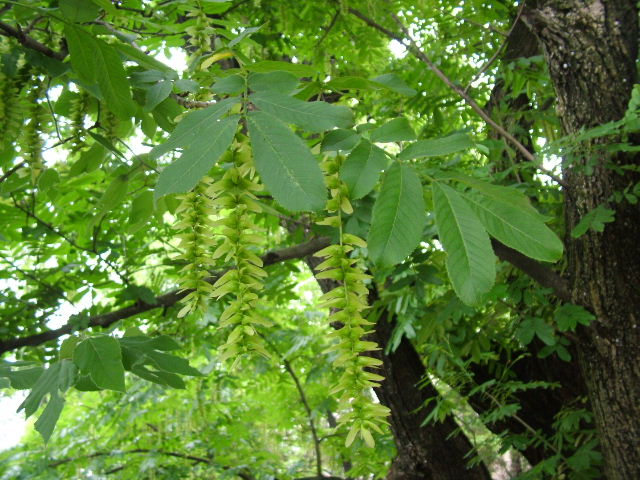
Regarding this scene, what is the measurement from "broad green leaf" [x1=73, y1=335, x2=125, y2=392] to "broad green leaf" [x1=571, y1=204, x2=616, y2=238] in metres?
1.67

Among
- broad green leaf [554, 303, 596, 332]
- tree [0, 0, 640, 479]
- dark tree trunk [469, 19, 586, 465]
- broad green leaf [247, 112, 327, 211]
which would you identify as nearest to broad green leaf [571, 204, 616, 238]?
tree [0, 0, 640, 479]

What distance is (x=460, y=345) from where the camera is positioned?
10.5 feet

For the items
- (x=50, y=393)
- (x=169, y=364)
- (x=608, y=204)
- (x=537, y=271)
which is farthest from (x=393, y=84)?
(x=537, y=271)

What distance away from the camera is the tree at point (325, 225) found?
96 centimetres

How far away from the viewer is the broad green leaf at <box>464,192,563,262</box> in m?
0.92

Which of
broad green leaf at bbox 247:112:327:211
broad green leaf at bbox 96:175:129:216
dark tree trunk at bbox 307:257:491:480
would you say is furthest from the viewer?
dark tree trunk at bbox 307:257:491:480

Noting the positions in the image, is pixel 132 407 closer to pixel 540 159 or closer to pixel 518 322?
pixel 518 322

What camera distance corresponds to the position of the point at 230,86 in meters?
1.01

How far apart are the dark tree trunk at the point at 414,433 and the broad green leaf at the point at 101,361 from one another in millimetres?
2238

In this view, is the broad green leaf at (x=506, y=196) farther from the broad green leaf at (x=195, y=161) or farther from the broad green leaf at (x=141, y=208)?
the broad green leaf at (x=141, y=208)

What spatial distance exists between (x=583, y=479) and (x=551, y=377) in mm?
796

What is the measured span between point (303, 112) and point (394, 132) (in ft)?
0.64

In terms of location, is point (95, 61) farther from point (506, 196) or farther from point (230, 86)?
point (506, 196)

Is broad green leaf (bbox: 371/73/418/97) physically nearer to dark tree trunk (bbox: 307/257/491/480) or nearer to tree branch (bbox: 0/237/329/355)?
tree branch (bbox: 0/237/329/355)
